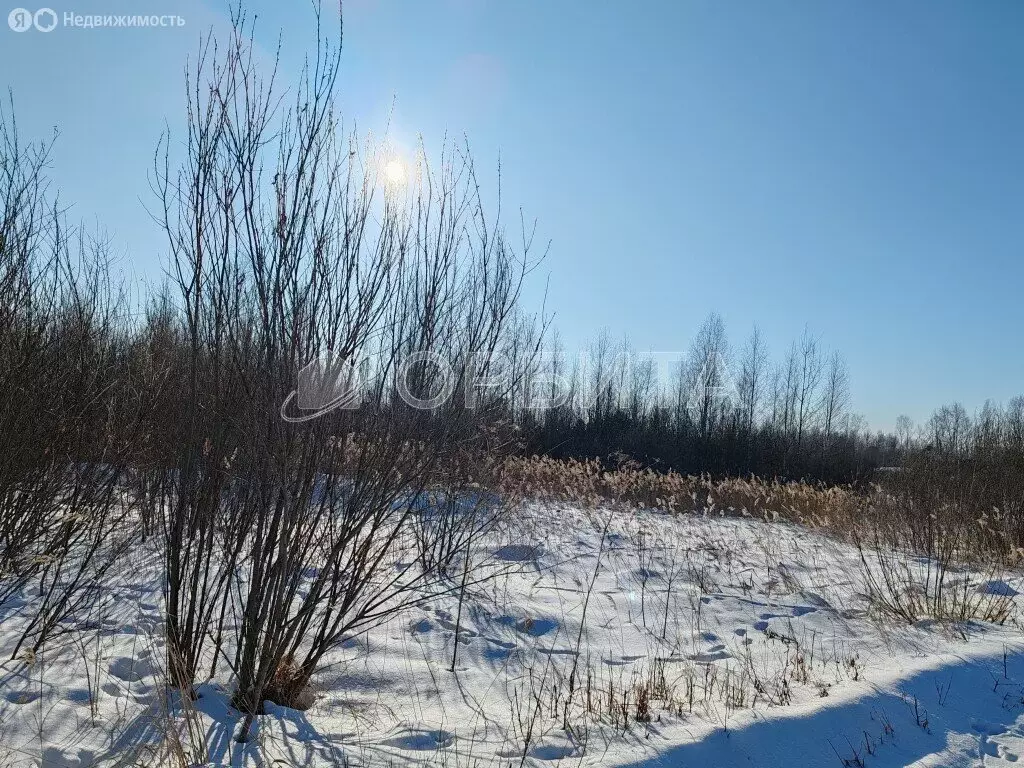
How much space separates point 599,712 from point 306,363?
1.98m

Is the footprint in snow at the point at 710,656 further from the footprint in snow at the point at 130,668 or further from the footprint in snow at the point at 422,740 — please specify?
the footprint in snow at the point at 130,668

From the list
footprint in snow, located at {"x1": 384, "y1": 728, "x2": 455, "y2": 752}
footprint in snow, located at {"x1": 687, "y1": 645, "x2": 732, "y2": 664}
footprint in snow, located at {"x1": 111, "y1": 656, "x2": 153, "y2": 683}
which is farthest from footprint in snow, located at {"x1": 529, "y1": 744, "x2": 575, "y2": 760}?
footprint in snow, located at {"x1": 111, "y1": 656, "x2": 153, "y2": 683}

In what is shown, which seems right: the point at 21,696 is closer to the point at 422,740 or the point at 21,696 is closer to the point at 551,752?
the point at 422,740

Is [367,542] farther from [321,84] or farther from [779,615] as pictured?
[779,615]

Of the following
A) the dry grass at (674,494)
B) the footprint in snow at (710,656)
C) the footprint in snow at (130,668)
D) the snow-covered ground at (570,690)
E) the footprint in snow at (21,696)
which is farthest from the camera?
the dry grass at (674,494)

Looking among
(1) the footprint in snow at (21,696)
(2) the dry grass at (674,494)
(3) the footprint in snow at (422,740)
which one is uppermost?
(2) the dry grass at (674,494)

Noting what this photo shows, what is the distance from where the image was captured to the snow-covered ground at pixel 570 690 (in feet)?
8.00

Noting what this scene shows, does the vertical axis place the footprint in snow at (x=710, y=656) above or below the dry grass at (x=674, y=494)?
below

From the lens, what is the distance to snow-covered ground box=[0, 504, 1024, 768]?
2.44 metres

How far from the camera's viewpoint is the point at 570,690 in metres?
3.05

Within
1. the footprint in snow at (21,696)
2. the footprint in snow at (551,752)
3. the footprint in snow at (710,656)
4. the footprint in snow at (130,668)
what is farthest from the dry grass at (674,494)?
the footprint in snow at (21,696)

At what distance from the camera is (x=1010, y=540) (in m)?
7.03

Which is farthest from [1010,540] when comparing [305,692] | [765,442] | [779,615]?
[765,442]

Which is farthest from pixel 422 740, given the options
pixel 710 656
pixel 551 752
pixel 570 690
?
pixel 710 656
